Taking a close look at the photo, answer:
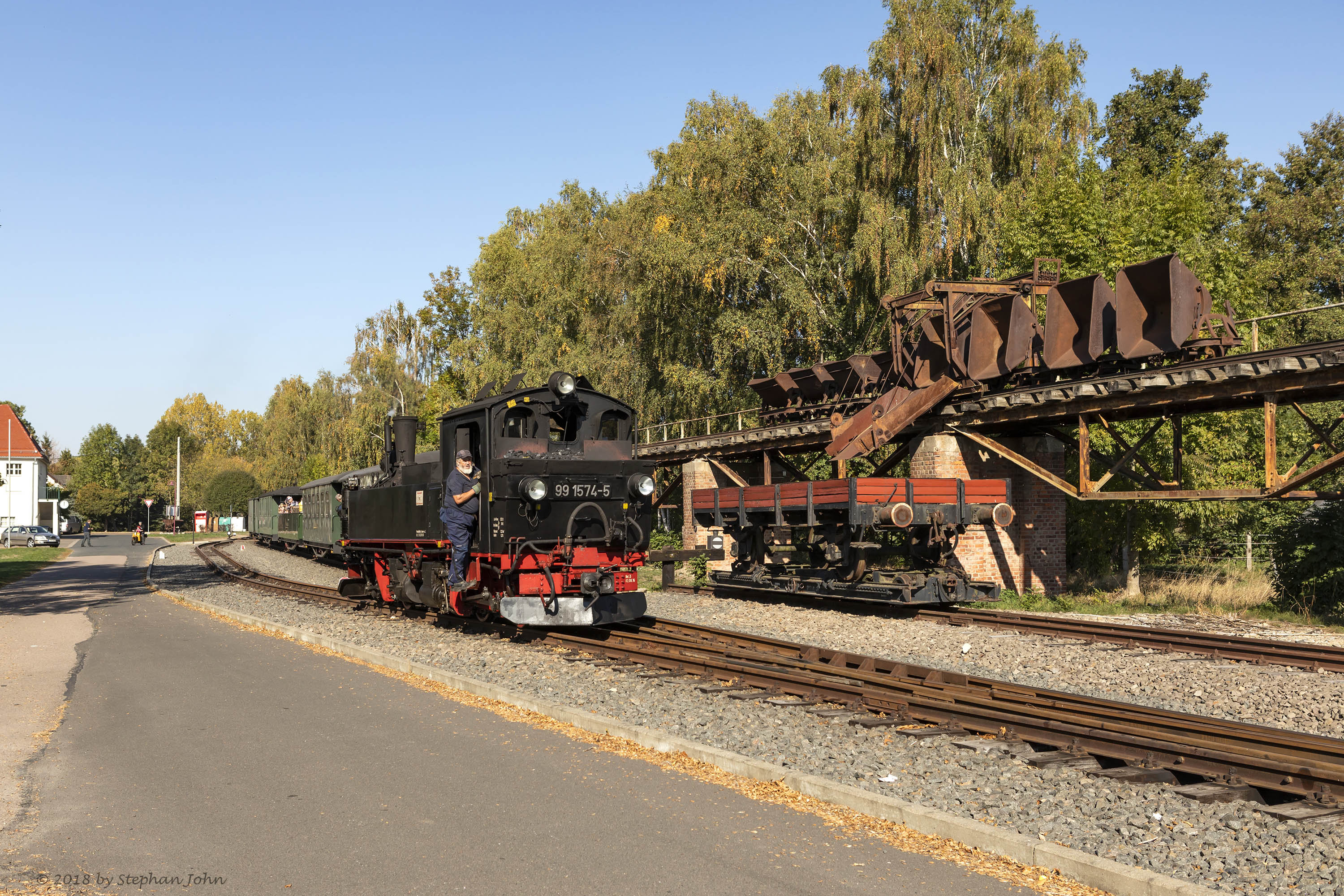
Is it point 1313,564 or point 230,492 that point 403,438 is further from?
point 230,492

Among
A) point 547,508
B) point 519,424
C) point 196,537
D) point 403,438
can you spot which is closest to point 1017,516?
point 547,508

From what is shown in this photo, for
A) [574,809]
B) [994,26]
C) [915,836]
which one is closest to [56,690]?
[574,809]

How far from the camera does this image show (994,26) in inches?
1210

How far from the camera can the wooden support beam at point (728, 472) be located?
81.0ft

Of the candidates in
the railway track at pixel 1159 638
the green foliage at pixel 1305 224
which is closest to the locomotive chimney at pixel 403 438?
the railway track at pixel 1159 638

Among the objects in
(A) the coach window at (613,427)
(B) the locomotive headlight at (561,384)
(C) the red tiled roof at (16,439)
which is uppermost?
(C) the red tiled roof at (16,439)

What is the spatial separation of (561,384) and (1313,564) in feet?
46.3

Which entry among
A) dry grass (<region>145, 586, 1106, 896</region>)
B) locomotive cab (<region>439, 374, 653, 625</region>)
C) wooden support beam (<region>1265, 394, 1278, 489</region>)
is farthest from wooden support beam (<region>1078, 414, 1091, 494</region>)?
dry grass (<region>145, 586, 1106, 896</region>)

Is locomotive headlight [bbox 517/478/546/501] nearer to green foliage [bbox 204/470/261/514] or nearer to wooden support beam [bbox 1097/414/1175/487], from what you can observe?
wooden support beam [bbox 1097/414/1175/487]

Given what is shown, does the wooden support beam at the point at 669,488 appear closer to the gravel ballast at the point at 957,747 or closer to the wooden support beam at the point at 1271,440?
the gravel ballast at the point at 957,747

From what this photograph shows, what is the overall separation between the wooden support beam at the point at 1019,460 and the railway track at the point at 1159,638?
2.33 m

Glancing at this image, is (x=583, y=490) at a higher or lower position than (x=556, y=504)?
higher

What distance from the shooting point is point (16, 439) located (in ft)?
288

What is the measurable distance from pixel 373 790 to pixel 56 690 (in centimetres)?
600
